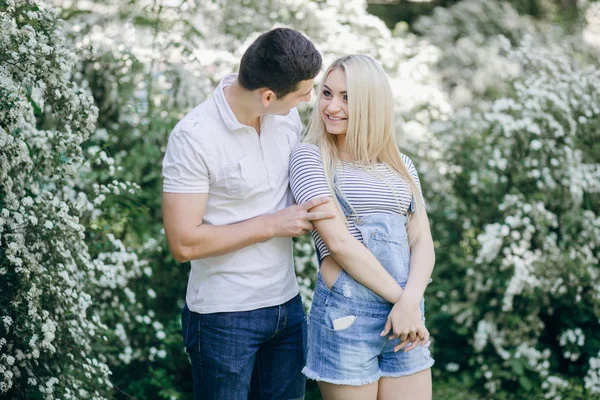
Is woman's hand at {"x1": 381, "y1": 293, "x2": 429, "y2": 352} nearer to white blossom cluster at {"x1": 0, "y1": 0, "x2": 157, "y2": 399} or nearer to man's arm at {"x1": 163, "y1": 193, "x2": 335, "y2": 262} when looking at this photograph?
man's arm at {"x1": 163, "y1": 193, "x2": 335, "y2": 262}

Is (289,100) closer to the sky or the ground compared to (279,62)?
closer to the ground

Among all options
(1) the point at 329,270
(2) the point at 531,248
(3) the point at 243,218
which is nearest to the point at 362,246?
(1) the point at 329,270

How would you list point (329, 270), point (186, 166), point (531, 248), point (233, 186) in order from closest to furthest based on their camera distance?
point (186, 166) → point (233, 186) → point (329, 270) → point (531, 248)

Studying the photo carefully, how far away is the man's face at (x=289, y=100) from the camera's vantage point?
7.98 feet

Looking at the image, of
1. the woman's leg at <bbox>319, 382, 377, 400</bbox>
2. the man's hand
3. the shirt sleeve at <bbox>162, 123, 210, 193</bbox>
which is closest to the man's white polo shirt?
the shirt sleeve at <bbox>162, 123, 210, 193</bbox>

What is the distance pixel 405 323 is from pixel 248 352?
0.58m

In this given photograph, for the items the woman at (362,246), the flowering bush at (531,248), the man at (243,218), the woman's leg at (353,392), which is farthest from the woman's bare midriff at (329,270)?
the flowering bush at (531,248)

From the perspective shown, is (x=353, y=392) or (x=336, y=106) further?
(x=336, y=106)

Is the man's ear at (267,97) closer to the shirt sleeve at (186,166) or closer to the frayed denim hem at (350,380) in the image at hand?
the shirt sleeve at (186,166)

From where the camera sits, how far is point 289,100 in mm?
2445

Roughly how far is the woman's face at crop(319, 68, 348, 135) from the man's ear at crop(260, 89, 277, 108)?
31cm

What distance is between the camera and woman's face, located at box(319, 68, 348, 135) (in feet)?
8.66

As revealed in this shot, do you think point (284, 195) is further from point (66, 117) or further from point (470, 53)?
point (470, 53)

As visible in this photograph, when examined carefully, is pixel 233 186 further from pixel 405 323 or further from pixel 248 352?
pixel 405 323
